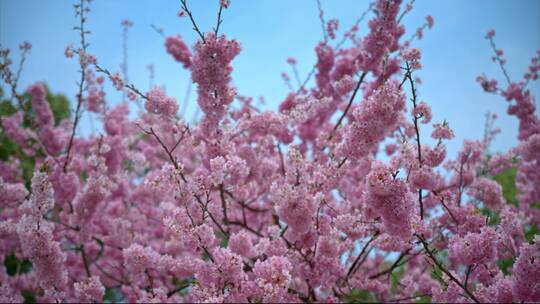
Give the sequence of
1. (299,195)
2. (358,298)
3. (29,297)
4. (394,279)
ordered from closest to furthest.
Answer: (299,195) < (358,298) < (394,279) < (29,297)

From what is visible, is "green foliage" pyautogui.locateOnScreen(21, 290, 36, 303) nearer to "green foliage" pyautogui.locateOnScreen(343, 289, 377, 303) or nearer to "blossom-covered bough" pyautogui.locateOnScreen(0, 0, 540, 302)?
"blossom-covered bough" pyautogui.locateOnScreen(0, 0, 540, 302)

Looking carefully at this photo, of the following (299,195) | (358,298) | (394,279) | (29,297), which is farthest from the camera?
(29,297)

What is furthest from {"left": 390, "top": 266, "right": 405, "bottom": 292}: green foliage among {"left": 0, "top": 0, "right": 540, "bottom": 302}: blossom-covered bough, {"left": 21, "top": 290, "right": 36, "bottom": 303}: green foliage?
{"left": 21, "top": 290, "right": 36, "bottom": 303}: green foliage

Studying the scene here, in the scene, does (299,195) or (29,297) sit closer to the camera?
(299,195)

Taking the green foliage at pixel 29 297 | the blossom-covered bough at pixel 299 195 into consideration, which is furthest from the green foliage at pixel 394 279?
the green foliage at pixel 29 297

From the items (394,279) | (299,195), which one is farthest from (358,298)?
(299,195)

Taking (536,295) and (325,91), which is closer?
(536,295)

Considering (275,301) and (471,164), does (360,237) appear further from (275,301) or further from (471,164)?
(471,164)

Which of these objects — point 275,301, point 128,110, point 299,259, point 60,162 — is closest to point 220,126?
point 299,259

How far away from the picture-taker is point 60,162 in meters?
4.70

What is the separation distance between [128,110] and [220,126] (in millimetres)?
4857

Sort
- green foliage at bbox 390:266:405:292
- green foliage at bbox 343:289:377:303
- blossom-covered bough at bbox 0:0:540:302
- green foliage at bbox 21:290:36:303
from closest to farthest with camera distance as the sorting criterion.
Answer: blossom-covered bough at bbox 0:0:540:302 → green foliage at bbox 343:289:377:303 → green foliage at bbox 390:266:405:292 → green foliage at bbox 21:290:36:303

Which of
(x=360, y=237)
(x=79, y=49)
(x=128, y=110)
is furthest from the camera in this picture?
(x=128, y=110)

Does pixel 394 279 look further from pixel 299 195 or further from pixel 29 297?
pixel 29 297
